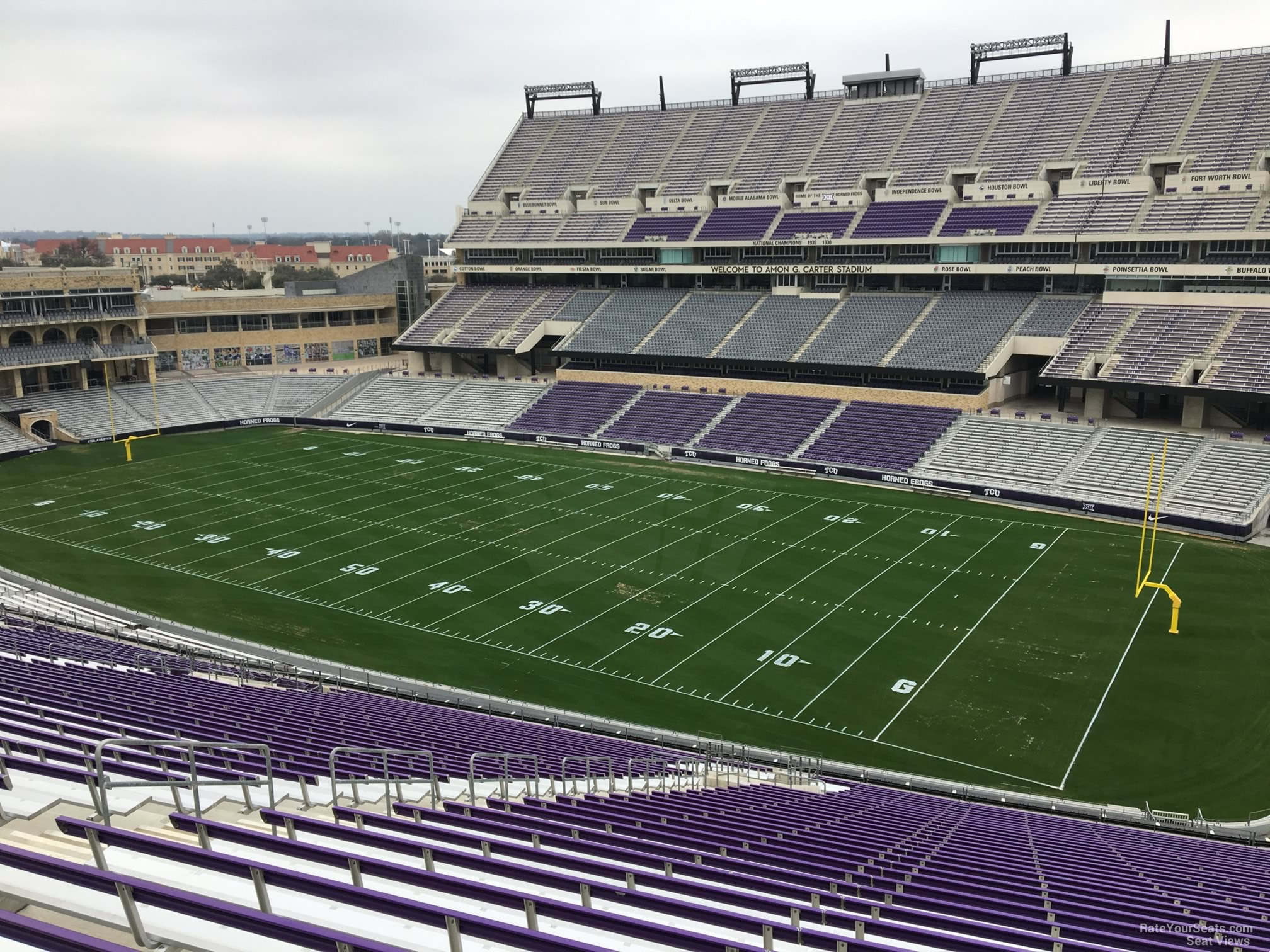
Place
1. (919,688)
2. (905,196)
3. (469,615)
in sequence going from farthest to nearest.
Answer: (905,196) → (469,615) → (919,688)

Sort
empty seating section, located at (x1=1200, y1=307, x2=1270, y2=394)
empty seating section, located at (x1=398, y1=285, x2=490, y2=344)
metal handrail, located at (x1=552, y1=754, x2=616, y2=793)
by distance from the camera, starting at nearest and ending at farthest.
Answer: metal handrail, located at (x1=552, y1=754, x2=616, y2=793), empty seating section, located at (x1=1200, y1=307, x2=1270, y2=394), empty seating section, located at (x1=398, y1=285, x2=490, y2=344)

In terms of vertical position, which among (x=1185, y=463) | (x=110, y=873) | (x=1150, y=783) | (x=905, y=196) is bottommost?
(x=1150, y=783)

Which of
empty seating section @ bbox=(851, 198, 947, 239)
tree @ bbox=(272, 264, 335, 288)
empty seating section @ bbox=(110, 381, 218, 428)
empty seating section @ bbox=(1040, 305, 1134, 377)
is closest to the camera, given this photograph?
empty seating section @ bbox=(1040, 305, 1134, 377)

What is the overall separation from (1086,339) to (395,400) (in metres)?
40.0

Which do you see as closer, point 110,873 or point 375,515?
point 110,873

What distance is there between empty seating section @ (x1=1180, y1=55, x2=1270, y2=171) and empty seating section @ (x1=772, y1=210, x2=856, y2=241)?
Result: 17453 mm

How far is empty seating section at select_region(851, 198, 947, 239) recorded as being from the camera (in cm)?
5403

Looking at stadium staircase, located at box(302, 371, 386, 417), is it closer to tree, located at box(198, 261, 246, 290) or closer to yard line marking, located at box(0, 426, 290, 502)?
yard line marking, located at box(0, 426, 290, 502)

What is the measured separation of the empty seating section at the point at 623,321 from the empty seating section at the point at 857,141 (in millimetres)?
11853

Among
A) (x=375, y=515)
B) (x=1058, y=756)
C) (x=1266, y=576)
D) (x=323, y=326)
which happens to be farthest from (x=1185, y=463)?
(x=323, y=326)

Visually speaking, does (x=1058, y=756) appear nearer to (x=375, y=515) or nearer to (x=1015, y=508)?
(x=1015, y=508)

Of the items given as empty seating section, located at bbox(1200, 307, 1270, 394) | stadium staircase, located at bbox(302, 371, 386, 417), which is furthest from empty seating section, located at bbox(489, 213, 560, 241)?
empty seating section, located at bbox(1200, 307, 1270, 394)

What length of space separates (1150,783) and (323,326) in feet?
215

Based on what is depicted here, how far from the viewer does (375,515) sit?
3922 centimetres
